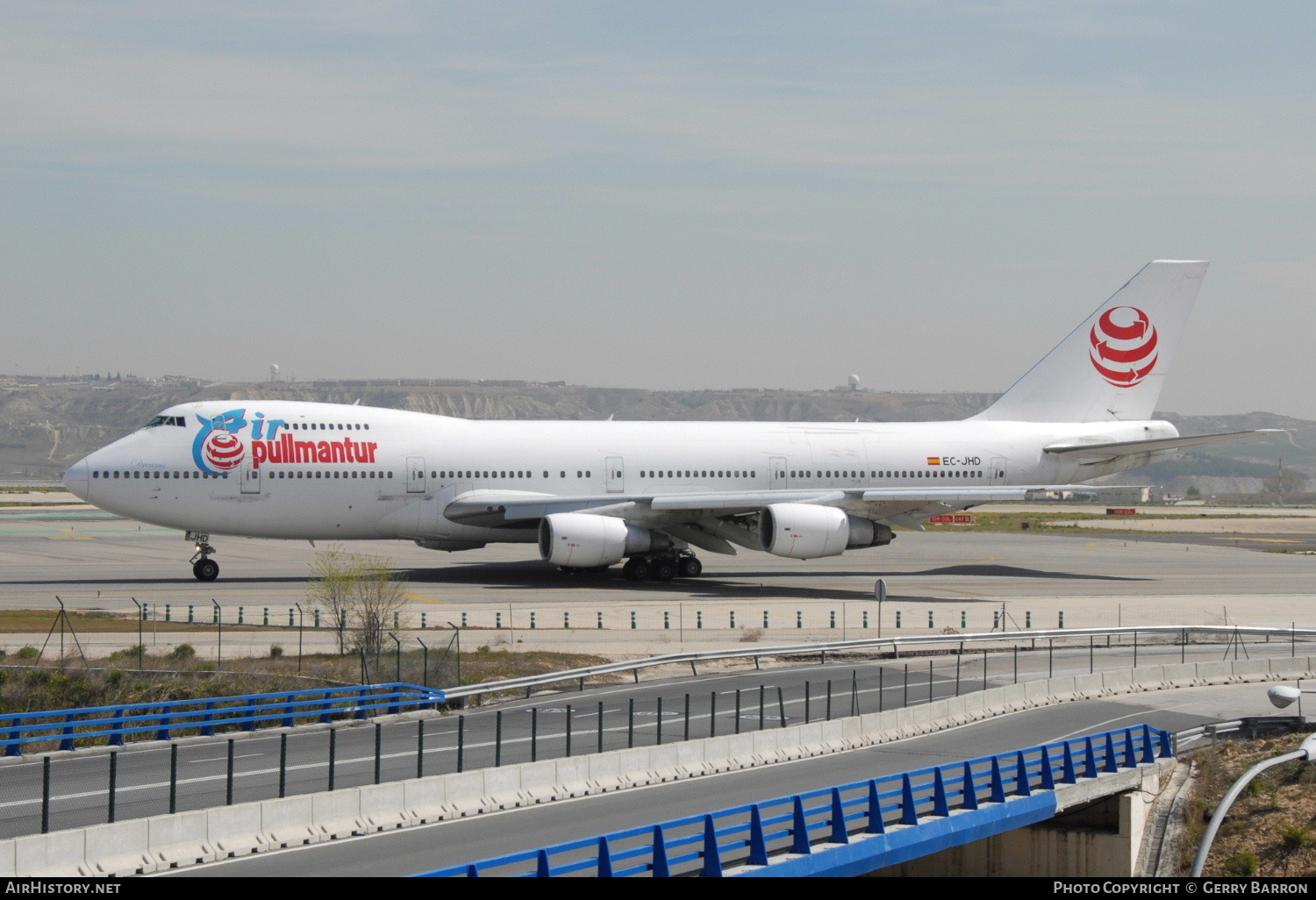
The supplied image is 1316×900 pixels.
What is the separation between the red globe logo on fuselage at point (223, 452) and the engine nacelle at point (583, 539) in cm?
1063

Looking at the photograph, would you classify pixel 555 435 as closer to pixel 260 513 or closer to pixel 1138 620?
pixel 260 513

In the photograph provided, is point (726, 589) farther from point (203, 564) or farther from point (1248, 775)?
point (1248, 775)

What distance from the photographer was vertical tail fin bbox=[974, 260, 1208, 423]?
200ft

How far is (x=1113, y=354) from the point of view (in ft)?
201

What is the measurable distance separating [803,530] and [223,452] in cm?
2015

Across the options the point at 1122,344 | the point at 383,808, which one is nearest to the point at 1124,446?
the point at 1122,344

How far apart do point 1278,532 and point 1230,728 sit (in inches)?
2953

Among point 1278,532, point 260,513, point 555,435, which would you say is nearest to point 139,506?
point 260,513

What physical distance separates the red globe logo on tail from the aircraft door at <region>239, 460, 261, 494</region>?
115 ft

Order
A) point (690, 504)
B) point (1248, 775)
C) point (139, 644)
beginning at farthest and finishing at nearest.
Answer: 1. point (690, 504)
2. point (139, 644)
3. point (1248, 775)

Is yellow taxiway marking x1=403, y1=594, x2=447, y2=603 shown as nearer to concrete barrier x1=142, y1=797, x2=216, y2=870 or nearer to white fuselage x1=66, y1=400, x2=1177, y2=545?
white fuselage x1=66, y1=400, x2=1177, y2=545

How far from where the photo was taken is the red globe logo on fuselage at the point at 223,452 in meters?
48.7

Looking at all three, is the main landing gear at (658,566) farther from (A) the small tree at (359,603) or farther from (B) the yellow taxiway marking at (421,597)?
(A) the small tree at (359,603)

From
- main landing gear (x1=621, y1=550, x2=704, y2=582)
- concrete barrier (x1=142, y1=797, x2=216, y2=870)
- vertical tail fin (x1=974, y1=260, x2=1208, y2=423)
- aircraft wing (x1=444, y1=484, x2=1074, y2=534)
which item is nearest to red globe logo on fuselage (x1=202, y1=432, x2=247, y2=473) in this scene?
aircraft wing (x1=444, y1=484, x2=1074, y2=534)
